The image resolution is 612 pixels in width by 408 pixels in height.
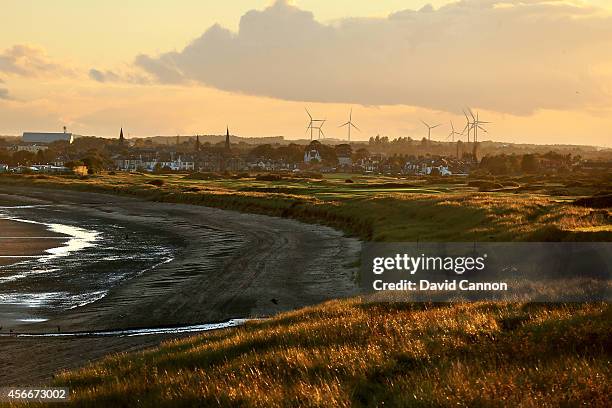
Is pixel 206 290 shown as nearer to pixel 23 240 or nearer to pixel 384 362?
pixel 384 362

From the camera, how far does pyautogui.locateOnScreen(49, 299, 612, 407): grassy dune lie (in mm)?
11727

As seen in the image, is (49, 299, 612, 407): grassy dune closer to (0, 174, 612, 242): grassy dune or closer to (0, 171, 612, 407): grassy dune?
(0, 171, 612, 407): grassy dune

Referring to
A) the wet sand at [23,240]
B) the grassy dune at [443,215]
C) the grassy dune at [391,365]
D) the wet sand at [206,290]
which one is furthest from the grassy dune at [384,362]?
the wet sand at [23,240]

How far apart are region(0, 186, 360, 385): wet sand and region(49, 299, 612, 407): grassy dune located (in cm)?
618

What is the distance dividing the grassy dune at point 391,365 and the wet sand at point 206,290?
6181mm

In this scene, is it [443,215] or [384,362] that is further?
[443,215]

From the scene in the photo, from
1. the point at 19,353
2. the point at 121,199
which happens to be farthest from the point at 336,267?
the point at 121,199

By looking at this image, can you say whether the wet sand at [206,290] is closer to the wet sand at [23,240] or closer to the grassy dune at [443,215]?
the grassy dune at [443,215]

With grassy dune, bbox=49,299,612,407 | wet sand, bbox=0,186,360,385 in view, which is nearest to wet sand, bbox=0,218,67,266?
wet sand, bbox=0,186,360,385

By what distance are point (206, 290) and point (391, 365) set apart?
24095mm

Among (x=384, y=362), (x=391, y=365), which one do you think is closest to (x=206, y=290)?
(x=384, y=362)

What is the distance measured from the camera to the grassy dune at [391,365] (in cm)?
1173

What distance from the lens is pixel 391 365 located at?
13750 millimetres

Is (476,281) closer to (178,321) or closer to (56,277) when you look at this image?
(178,321)
